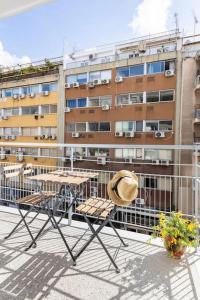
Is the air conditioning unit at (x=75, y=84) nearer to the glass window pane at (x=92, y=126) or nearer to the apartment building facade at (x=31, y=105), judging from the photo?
the apartment building facade at (x=31, y=105)

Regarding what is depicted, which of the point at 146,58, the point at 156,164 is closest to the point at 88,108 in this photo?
the point at 146,58

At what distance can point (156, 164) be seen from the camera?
431 inches

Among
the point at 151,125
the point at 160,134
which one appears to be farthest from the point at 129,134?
the point at 160,134

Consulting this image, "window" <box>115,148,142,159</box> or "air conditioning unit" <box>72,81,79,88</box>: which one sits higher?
"air conditioning unit" <box>72,81,79,88</box>

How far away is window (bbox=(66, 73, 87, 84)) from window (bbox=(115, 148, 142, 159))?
4177 mm

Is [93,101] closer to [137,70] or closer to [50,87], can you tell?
[137,70]

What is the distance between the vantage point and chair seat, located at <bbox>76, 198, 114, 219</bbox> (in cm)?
199

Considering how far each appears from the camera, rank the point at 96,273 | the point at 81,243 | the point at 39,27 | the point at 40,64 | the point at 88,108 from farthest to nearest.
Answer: the point at 40,64 → the point at 88,108 → the point at 39,27 → the point at 81,243 → the point at 96,273

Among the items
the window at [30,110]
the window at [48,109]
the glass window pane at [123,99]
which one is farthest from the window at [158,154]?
the window at [30,110]

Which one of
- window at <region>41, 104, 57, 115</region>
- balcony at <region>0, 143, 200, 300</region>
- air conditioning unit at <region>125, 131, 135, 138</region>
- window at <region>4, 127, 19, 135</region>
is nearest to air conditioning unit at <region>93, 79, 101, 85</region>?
window at <region>41, 104, 57, 115</region>

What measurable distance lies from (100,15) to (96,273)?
9260mm

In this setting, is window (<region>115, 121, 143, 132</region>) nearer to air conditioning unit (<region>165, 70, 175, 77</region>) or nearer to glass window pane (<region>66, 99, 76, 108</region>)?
air conditioning unit (<region>165, 70, 175, 77</region>)

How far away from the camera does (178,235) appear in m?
2.01

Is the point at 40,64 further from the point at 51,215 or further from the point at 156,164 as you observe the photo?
the point at 51,215
